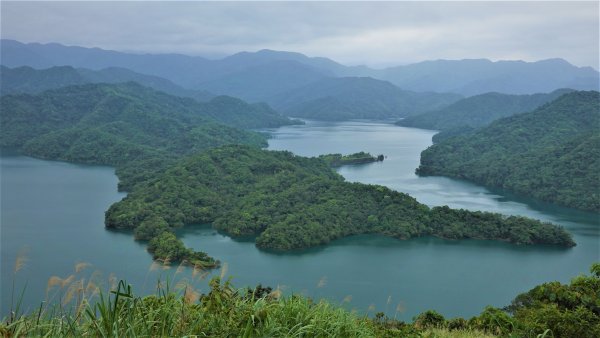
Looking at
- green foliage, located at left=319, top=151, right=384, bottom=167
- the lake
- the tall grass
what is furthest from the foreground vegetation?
green foliage, located at left=319, top=151, right=384, bottom=167

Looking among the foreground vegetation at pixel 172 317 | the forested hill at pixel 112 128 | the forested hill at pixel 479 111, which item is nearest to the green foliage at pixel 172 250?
the forested hill at pixel 112 128

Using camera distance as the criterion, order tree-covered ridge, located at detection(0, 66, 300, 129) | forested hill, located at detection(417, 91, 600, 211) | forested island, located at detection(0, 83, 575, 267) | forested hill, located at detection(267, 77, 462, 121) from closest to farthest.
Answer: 1. forested island, located at detection(0, 83, 575, 267)
2. forested hill, located at detection(417, 91, 600, 211)
3. tree-covered ridge, located at detection(0, 66, 300, 129)
4. forested hill, located at detection(267, 77, 462, 121)

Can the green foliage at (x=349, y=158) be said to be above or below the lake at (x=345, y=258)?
above

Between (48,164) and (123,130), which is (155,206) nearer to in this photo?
(48,164)

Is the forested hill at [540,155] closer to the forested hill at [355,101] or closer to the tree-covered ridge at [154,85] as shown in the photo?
the tree-covered ridge at [154,85]

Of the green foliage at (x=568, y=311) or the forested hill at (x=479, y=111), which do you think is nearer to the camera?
the green foliage at (x=568, y=311)

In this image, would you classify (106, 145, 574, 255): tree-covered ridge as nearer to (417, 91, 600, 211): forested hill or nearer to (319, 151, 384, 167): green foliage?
(417, 91, 600, 211): forested hill
